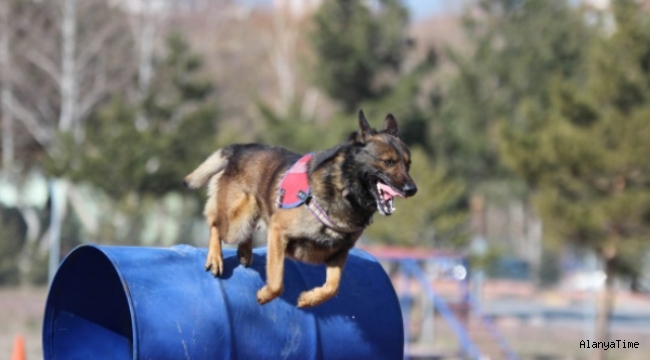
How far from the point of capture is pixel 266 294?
7090 mm

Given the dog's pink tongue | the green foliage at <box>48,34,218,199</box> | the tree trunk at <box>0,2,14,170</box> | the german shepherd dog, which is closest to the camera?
the dog's pink tongue

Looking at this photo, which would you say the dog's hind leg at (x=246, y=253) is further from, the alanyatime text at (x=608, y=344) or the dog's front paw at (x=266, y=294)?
the alanyatime text at (x=608, y=344)

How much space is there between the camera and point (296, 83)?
4262cm

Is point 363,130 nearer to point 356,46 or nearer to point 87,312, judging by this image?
point 87,312

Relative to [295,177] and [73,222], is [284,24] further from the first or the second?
[295,177]

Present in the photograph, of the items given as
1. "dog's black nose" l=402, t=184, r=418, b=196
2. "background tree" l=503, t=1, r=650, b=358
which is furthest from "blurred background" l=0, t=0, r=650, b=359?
"dog's black nose" l=402, t=184, r=418, b=196

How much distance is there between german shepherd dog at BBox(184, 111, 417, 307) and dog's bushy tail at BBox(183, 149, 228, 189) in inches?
7.5

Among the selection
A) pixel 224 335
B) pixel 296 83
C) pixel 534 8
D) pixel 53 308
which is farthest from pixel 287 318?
pixel 296 83

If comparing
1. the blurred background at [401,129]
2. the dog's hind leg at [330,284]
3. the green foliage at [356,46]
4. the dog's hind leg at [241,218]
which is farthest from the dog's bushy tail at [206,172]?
the green foliage at [356,46]

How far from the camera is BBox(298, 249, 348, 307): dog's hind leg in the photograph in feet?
22.9

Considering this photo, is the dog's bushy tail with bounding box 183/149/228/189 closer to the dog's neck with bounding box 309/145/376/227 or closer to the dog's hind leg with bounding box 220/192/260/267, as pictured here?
the dog's hind leg with bounding box 220/192/260/267

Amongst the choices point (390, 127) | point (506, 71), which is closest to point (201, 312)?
point (390, 127)

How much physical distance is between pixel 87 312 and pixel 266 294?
2123 millimetres

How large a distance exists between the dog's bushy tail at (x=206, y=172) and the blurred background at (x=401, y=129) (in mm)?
8851
